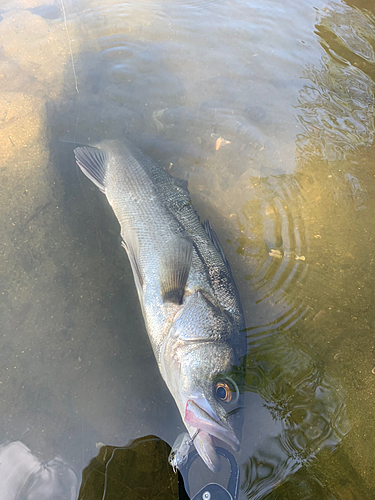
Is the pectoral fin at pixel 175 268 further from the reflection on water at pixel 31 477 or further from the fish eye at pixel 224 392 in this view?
the reflection on water at pixel 31 477

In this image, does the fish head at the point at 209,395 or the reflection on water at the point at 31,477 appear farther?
the reflection on water at the point at 31,477

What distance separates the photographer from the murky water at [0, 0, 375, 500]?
2.43m

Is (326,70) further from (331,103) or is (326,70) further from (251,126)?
(251,126)

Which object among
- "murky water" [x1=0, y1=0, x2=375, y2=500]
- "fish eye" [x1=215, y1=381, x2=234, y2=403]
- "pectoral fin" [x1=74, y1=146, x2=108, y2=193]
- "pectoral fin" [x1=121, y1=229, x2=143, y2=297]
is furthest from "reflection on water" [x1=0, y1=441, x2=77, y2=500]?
"pectoral fin" [x1=74, y1=146, x2=108, y2=193]

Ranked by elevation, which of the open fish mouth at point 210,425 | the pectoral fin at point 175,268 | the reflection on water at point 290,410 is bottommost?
the reflection on water at point 290,410

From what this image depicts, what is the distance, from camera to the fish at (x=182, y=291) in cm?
213

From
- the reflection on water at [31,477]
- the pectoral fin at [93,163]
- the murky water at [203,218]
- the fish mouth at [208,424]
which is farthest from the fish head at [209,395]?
the pectoral fin at [93,163]

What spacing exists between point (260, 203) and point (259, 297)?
1168 mm

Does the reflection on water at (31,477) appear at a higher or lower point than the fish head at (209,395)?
lower

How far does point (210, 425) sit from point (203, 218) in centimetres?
216

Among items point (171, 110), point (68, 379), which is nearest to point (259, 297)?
point (68, 379)

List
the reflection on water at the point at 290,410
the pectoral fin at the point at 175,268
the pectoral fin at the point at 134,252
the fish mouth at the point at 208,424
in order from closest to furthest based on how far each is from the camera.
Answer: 1. the fish mouth at the point at 208,424
2. the reflection on water at the point at 290,410
3. the pectoral fin at the point at 175,268
4. the pectoral fin at the point at 134,252

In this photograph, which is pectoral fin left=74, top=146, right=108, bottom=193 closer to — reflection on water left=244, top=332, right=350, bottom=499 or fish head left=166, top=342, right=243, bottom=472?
fish head left=166, top=342, right=243, bottom=472

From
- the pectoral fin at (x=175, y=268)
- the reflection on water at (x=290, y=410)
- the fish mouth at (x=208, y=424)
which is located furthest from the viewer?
the pectoral fin at (x=175, y=268)
